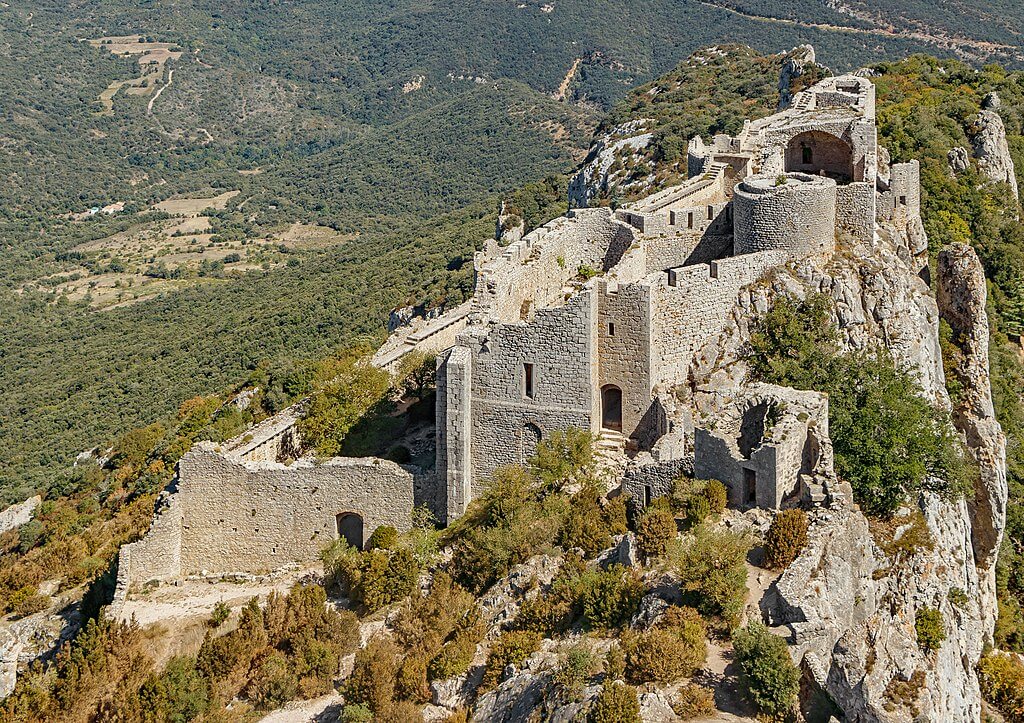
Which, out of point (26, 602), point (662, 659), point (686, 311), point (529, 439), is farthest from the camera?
point (26, 602)

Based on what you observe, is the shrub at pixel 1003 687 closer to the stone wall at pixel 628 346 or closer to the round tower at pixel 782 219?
the stone wall at pixel 628 346

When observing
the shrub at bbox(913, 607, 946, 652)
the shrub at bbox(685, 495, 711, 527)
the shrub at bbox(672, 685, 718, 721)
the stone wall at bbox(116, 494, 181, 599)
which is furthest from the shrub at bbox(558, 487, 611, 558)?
the stone wall at bbox(116, 494, 181, 599)

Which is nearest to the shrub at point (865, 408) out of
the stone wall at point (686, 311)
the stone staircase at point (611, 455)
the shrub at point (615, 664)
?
the stone wall at point (686, 311)

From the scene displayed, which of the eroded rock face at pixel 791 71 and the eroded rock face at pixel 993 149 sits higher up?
the eroded rock face at pixel 791 71

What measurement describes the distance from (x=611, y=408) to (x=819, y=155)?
12.6 m

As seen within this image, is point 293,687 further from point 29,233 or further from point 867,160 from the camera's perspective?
point 29,233

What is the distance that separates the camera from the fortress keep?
21734mm

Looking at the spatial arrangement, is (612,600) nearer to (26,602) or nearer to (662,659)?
(662,659)

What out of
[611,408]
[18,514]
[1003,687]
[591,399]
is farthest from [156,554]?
[18,514]

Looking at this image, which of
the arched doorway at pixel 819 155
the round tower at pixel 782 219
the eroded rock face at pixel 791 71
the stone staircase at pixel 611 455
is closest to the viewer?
the stone staircase at pixel 611 455

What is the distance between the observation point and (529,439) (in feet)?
79.7

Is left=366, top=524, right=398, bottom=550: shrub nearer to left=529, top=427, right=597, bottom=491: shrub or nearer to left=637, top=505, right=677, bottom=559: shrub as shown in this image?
left=529, top=427, right=597, bottom=491: shrub

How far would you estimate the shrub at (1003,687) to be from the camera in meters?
24.7

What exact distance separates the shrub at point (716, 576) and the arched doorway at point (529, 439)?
5873 millimetres
